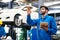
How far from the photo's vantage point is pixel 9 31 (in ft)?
19.1

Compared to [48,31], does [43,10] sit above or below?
above

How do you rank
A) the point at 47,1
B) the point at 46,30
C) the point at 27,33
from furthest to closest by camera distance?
the point at 27,33 < the point at 47,1 < the point at 46,30

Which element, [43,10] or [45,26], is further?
[43,10]

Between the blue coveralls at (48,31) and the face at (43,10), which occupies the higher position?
the face at (43,10)

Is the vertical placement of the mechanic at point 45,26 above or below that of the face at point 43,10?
below

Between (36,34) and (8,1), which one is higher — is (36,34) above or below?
below

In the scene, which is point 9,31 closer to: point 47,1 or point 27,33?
point 27,33

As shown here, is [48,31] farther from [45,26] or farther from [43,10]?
[43,10]

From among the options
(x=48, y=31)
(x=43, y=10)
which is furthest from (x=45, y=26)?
(x=43, y=10)

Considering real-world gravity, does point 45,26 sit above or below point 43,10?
below

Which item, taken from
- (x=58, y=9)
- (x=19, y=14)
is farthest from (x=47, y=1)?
(x=19, y=14)

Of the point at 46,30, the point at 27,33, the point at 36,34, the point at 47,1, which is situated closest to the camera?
the point at 46,30

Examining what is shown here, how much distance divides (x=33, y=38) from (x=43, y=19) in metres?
0.64

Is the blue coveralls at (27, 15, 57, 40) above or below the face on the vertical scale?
below
